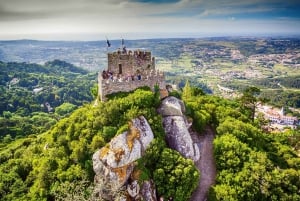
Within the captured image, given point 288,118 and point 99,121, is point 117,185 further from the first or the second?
point 288,118

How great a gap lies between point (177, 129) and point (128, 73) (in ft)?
35.4

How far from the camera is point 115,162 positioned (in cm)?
3138

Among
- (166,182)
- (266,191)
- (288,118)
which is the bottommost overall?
(288,118)

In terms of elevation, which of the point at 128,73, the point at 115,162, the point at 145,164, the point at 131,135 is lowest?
the point at 145,164

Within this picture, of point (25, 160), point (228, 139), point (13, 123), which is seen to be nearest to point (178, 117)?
point (228, 139)

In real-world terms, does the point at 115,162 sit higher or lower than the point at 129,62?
lower

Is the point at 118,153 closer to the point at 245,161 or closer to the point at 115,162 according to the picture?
the point at 115,162

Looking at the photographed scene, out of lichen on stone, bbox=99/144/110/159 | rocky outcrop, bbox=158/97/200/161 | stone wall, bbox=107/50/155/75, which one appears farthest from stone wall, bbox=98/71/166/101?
lichen on stone, bbox=99/144/110/159

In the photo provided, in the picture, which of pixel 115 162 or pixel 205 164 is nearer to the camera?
pixel 115 162

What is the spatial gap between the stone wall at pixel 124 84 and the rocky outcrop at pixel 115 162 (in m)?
7.33

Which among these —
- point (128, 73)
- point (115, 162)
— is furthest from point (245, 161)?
point (128, 73)

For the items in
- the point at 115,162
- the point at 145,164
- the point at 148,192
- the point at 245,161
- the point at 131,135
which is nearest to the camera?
the point at 115,162

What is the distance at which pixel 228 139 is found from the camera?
131 feet

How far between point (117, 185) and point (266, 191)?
17.2 m
